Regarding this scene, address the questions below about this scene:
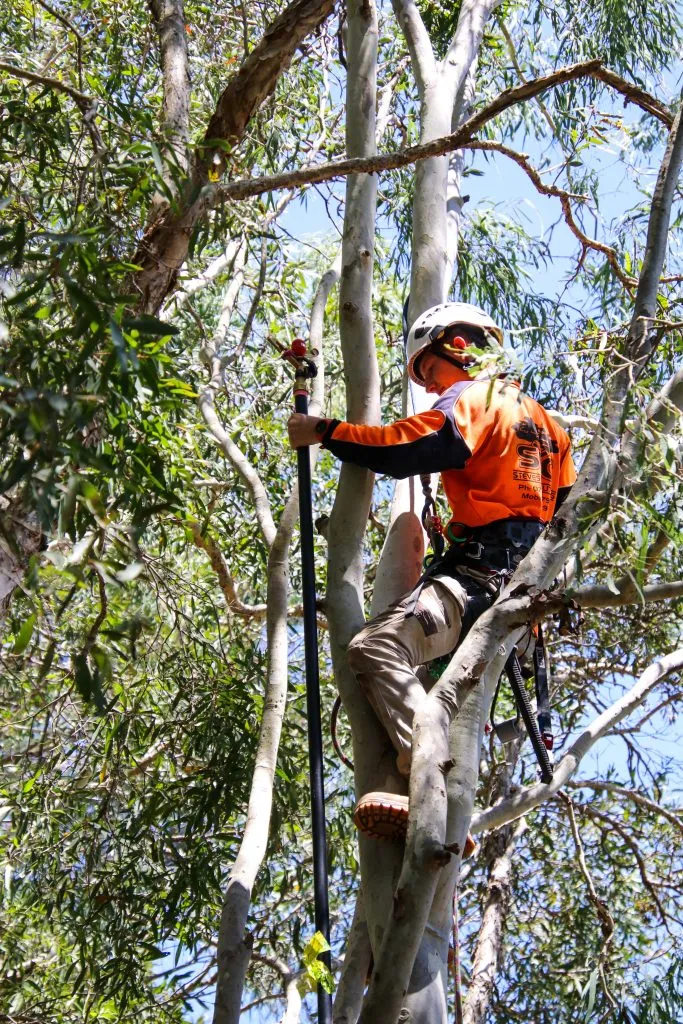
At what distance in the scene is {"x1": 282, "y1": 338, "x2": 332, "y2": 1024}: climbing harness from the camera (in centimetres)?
286

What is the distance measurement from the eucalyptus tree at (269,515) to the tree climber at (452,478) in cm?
10

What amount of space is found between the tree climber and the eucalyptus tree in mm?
96

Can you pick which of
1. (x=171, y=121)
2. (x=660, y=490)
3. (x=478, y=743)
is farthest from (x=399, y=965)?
(x=171, y=121)

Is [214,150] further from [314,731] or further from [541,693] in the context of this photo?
[541,693]

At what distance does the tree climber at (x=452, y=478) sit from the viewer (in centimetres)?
296

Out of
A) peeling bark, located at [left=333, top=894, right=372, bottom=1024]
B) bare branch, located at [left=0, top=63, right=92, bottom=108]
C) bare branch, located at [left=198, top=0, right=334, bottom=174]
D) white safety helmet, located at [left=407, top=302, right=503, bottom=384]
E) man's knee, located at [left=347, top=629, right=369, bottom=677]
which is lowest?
peeling bark, located at [left=333, top=894, right=372, bottom=1024]

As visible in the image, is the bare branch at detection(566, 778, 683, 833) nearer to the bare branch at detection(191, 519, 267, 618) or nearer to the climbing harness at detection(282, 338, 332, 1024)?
the bare branch at detection(191, 519, 267, 618)

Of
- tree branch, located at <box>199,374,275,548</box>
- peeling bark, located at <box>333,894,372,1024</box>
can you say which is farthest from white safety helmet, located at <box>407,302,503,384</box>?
peeling bark, located at <box>333,894,372,1024</box>

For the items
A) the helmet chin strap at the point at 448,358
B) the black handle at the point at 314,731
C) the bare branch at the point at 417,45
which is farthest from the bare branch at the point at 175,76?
the bare branch at the point at 417,45

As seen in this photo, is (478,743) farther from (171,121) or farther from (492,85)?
(492,85)

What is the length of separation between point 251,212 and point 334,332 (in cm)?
220

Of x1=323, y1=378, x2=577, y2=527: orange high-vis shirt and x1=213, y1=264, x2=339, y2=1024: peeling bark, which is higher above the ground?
x1=323, y1=378, x2=577, y2=527: orange high-vis shirt

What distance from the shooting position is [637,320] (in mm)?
2754

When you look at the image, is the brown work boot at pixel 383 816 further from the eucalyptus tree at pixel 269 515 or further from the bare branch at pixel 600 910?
the bare branch at pixel 600 910
